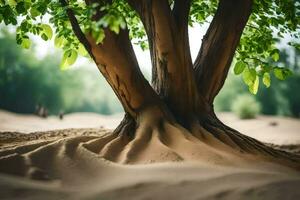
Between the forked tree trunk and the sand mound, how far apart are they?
10.3 inches

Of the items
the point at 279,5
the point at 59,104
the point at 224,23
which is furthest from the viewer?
the point at 59,104

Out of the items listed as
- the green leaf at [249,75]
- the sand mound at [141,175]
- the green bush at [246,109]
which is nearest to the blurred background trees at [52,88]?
the green bush at [246,109]

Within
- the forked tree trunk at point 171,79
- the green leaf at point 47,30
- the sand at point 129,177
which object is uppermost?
the green leaf at point 47,30

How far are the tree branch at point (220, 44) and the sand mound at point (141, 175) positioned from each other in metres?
1.23

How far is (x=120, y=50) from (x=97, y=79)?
94.9 ft

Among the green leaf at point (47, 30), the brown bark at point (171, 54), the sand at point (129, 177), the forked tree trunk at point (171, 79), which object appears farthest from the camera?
the green leaf at point (47, 30)

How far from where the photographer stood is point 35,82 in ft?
Answer: 79.7

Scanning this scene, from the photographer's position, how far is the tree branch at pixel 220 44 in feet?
14.0

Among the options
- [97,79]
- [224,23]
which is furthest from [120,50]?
[97,79]

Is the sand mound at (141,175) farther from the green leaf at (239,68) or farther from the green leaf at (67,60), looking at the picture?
the green leaf at (239,68)

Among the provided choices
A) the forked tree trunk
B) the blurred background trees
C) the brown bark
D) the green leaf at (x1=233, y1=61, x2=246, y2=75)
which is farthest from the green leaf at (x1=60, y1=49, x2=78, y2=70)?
the blurred background trees

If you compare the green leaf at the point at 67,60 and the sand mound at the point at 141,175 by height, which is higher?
the green leaf at the point at 67,60

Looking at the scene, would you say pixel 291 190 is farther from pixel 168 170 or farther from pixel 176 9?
pixel 176 9

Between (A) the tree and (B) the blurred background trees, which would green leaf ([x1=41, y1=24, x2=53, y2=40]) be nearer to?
(A) the tree
